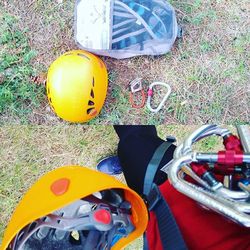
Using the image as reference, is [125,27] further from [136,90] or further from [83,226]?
[83,226]

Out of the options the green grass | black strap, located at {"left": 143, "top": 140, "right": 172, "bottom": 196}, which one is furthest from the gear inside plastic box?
black strap, located at {"left": 143, "top": 140, "right": 172, "bottom": 196}

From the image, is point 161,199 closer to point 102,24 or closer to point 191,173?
point 191,173

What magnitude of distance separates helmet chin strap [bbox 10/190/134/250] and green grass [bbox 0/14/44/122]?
1.05 meters

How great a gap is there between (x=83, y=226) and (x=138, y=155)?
21.7 inches

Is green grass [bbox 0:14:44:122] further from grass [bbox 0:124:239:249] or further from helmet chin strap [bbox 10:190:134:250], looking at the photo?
helmet chin strap [bbox 10:190:134:250]

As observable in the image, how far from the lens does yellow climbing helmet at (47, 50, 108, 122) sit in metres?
1.86

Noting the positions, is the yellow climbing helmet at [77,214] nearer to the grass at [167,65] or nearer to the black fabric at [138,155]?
the black fabric at [138,155]

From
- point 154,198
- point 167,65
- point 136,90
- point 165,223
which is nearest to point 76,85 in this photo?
point 136,90

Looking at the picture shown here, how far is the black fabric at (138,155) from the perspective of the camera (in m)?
1.45

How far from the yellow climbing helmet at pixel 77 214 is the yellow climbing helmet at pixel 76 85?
0.79 m

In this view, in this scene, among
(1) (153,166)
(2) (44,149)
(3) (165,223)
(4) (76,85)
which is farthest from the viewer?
(2) (44,149)

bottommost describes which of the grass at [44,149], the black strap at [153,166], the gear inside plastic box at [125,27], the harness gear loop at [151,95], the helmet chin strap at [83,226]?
the grass at [44,149]

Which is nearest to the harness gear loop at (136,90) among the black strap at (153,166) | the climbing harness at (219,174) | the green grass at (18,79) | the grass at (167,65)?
the grass at (167,65)

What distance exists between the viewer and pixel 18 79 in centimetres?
203
